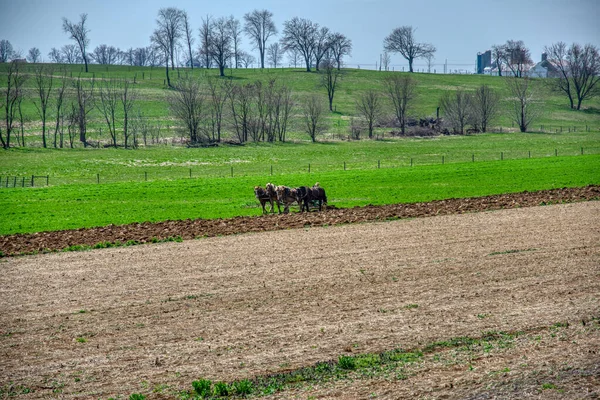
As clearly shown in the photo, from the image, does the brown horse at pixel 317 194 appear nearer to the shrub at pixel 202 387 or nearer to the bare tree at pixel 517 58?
the shrub at pixel 202 387

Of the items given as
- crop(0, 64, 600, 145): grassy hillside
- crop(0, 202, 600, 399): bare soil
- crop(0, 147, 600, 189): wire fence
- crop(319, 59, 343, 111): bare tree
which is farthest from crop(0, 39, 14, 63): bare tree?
crop(0, 202, 600, 399): bare soil

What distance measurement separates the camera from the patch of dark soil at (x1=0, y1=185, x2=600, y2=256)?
2589 centimetres

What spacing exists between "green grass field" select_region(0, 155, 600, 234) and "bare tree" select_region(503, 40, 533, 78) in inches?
4608

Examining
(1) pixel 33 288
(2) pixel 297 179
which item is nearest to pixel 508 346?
(1) pixel 33 288

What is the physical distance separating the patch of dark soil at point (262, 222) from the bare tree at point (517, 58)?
13736cm

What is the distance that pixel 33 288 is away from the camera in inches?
742

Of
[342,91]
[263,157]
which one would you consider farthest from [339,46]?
[263,157]

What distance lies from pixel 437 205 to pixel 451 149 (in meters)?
49.1

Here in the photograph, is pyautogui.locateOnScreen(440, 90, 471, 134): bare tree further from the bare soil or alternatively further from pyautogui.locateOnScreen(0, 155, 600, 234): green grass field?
the bare soil

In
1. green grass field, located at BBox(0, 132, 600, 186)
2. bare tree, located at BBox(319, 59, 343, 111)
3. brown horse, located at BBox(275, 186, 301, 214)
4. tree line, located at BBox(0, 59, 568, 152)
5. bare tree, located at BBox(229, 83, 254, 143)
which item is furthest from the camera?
bare tree, located at BBox(319, 59, 343, 111)

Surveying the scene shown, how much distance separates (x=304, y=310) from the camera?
1595 centimetres

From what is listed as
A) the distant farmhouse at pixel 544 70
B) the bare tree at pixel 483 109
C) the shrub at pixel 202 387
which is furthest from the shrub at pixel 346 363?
the distant farmhouse at pixel 544 70

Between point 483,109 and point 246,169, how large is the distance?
5980cm

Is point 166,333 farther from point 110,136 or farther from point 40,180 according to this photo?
point 110,136
